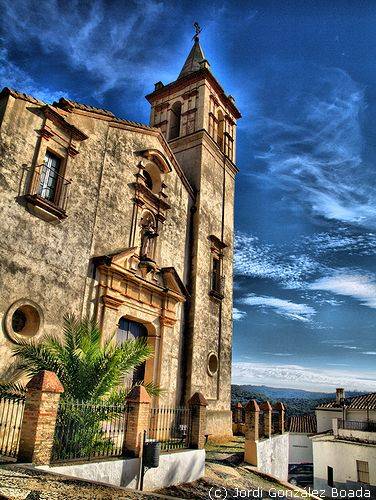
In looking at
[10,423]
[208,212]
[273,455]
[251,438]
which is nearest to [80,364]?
[10,423]

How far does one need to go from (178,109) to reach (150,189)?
23.3 ft

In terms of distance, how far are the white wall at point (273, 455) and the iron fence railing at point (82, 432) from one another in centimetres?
607

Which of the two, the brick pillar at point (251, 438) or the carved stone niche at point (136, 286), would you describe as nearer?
the carved stone niche at point (136, 286)

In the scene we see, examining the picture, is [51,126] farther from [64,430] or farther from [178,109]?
[178,109]

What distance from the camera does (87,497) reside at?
12.9 feet

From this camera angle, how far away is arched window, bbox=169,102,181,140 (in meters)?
19.3

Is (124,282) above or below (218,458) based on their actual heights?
above

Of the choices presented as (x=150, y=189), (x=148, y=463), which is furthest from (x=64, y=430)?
(x=150, y=189)

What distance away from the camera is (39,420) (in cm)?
619

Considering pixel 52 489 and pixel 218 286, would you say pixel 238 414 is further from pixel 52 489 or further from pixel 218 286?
pixel 52 489

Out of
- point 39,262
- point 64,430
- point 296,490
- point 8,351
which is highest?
point 39,262

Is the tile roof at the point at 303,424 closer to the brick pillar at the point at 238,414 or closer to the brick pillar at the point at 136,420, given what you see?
the brick pillar at the point at 238,414

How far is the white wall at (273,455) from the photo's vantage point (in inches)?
493

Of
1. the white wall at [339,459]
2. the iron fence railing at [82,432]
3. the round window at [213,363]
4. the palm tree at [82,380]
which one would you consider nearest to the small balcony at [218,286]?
the round window at [213,363]
